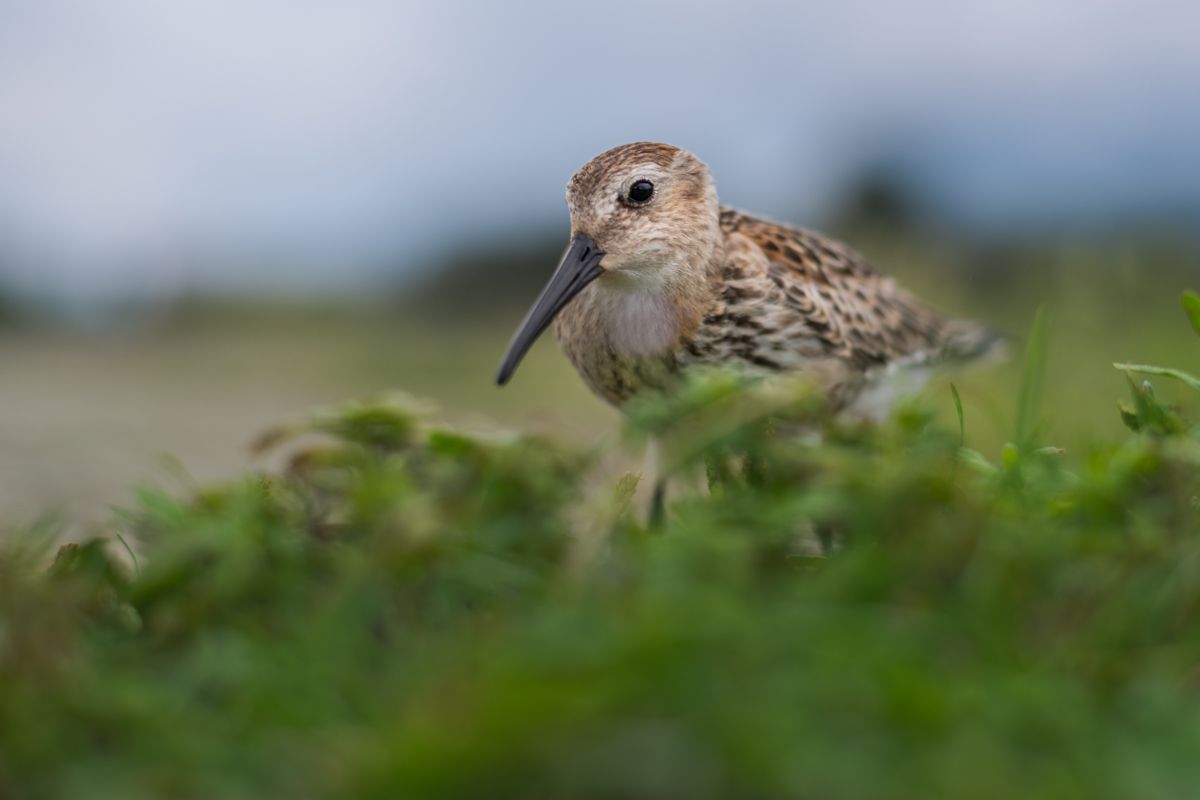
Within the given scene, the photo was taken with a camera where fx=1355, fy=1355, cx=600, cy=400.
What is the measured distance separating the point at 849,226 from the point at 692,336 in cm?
907

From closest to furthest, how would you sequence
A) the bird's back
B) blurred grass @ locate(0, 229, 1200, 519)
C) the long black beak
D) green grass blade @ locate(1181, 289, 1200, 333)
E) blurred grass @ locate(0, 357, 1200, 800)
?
blurred grass @ locate(0, 357, 1200, 800) < green grass blade @ locate(1181, 289, 1200, 333) < the long black beak < the bird's back < blurred grass @ locate(0, 229, 1200, 519)

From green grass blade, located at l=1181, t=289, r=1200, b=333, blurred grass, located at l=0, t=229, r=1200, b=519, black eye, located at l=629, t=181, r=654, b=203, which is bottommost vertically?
blurred grass, located at l=0, t=229, r=1200, b=519

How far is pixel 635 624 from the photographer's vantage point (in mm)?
1859

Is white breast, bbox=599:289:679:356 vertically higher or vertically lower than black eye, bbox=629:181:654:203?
lower

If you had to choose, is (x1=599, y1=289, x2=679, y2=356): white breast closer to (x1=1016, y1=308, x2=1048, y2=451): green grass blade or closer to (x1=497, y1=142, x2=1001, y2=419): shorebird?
(x1=497, y1=142, x2=1001, y2=419): shorebird

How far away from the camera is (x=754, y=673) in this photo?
1882mm

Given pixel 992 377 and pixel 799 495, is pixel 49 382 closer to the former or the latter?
pixel 992 377

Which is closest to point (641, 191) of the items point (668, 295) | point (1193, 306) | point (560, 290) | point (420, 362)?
point (668, 295)

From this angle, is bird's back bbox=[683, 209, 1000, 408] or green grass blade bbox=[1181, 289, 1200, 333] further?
bird's back bbox=[683, 209, 1000, 408]

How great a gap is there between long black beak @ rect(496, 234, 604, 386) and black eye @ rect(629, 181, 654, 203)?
0.26 metres

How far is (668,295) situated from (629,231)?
27 cm

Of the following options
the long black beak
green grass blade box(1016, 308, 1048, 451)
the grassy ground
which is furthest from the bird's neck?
the grassy ground

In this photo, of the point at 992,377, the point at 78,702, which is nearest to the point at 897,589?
the point at 78,702

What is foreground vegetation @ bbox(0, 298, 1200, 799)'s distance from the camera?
1.75 m
